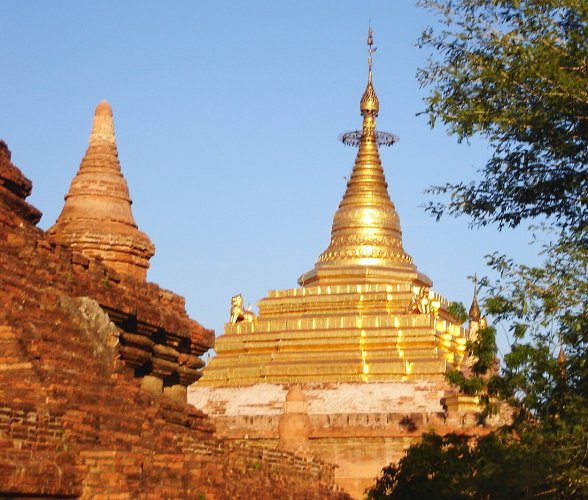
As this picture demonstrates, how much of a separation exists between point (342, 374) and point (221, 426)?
4355mm

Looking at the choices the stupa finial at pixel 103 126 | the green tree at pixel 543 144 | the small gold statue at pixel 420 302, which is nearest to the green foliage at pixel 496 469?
the green tree at pixel 543 144

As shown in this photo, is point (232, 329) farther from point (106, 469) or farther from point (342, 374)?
point (106, 469)

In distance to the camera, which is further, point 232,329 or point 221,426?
point 232,329

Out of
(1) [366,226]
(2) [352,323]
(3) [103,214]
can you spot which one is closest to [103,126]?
(3) [103,214]

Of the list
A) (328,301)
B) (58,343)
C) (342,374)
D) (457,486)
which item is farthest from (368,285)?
(58,343)

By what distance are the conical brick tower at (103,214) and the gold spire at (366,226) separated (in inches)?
652

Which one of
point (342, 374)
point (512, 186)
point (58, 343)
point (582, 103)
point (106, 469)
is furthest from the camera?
point (342, 374)

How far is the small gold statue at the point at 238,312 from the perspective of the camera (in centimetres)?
3794

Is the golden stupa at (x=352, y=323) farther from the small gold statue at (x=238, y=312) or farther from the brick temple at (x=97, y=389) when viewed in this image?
the brick temple at (x=97, y=389)

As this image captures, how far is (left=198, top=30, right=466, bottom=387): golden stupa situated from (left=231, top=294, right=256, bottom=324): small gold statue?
0.03 meters

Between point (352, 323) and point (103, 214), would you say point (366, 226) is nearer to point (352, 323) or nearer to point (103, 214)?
point (352, 323)

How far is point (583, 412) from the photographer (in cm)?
1203

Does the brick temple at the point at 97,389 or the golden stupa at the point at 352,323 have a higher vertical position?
the golden stupa at the point at 352,323

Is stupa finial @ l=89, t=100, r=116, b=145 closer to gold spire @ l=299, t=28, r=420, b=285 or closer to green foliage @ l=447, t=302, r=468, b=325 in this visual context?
green foliage @ l=447, t=302, r=468, b=325
